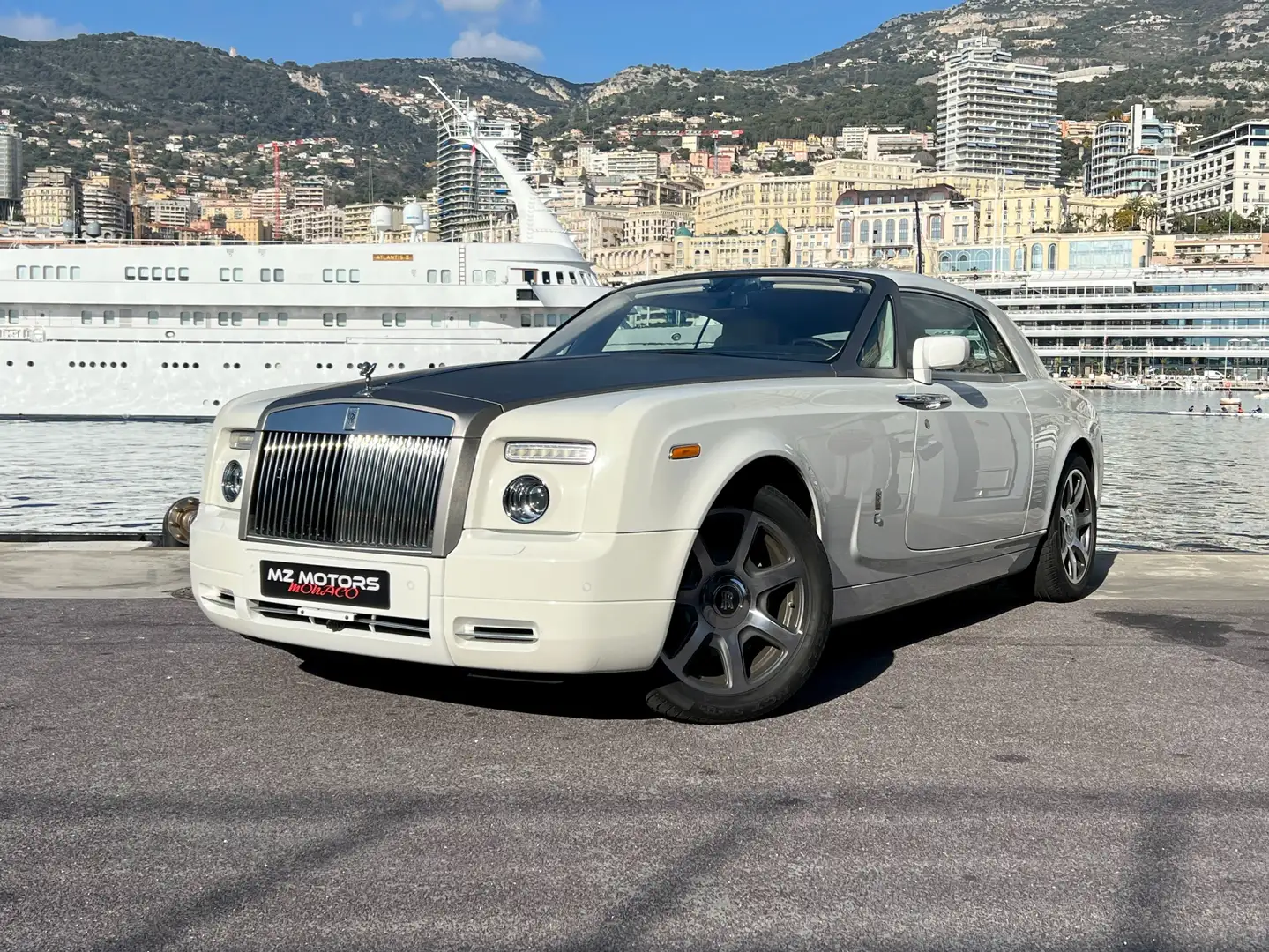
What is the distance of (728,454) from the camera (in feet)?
Result: 12.8

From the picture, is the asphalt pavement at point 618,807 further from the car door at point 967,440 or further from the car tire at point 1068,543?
the car tire at point 1068,543

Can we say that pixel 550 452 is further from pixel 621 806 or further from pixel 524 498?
pixel 621 806

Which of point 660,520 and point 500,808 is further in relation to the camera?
point 660,520

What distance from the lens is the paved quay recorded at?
2.50 metres

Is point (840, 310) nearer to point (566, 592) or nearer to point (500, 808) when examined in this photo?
point (566, 592)

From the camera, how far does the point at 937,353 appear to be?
4816 millimetres

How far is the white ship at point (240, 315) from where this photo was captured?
1857 inches

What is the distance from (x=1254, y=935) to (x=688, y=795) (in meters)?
1.31

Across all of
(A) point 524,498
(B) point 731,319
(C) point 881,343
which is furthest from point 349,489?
(C) point 881,343

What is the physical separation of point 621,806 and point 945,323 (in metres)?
3.04

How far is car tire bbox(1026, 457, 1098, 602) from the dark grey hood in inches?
82.2

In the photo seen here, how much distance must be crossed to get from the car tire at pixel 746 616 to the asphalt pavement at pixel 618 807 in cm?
10

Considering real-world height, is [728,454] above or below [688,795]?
above

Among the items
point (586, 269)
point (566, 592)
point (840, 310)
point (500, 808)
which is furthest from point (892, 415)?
point (586, 269)
